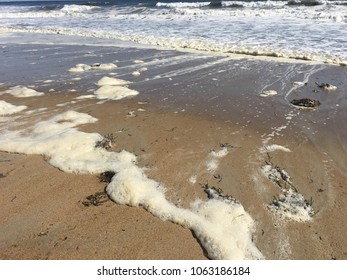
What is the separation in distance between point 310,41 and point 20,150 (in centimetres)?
1037

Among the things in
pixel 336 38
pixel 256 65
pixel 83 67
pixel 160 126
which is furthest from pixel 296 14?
pixel 160 126

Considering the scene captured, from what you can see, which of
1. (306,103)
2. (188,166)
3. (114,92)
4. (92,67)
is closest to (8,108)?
(114,92)

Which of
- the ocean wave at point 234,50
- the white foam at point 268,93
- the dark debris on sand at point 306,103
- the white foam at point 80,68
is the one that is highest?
the dark debris on sand at point 306,103

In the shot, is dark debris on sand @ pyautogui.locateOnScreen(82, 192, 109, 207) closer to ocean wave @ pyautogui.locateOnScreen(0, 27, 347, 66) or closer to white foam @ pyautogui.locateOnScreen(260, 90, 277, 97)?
white foam @ pyautogui.locateOnScreen(260, 90, 277, 97)

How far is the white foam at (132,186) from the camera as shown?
3.00m

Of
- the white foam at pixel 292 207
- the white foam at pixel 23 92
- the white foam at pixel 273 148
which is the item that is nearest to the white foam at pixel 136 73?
the white foam at pixel 23 92

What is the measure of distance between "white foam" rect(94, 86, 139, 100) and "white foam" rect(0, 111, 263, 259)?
4.55ft

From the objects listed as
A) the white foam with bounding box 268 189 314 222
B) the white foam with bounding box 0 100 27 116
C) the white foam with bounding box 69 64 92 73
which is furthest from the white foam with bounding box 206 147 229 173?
the white foam with bounding box 69 64 92 73

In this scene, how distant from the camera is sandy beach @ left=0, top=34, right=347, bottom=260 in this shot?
3.02 metres

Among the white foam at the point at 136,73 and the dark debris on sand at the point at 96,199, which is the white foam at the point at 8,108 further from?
the dark debris on sand at the point at 96,199

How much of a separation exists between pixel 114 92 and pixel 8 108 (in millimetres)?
1992

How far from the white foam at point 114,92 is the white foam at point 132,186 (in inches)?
54.5

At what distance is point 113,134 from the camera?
16.5ft

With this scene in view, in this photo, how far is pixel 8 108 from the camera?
20.3ft
